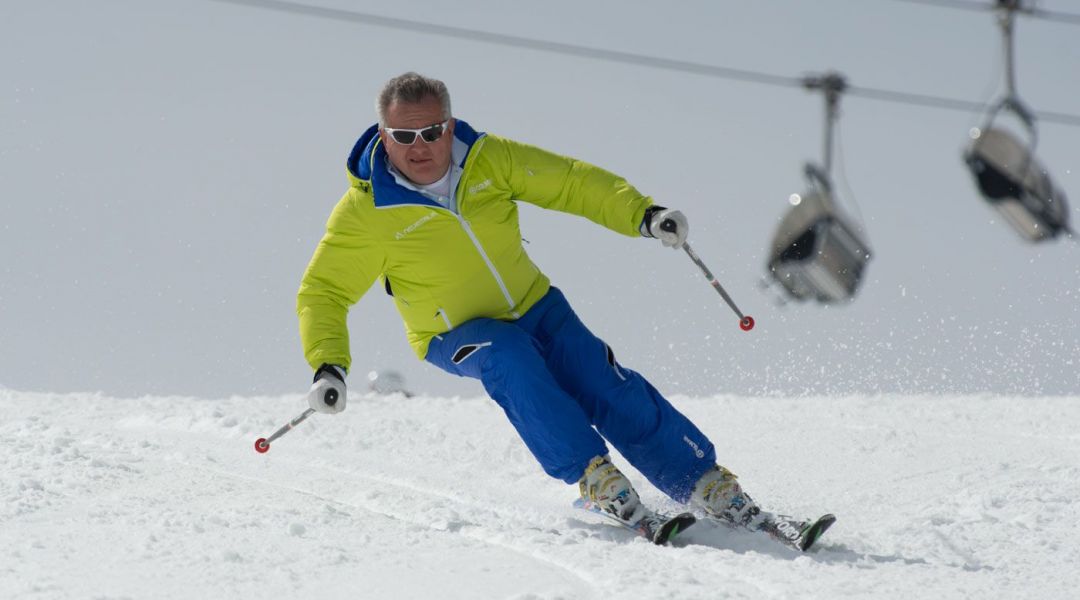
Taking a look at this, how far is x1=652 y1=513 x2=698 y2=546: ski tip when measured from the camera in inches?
182

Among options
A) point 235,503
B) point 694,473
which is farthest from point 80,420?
point 694,473

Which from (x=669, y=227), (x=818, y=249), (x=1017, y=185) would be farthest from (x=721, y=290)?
(x=1017, y=185)

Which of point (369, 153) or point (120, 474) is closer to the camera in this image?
point (369, 153)

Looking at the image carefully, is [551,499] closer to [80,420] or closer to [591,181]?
[591,181]

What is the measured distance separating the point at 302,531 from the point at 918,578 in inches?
84.5

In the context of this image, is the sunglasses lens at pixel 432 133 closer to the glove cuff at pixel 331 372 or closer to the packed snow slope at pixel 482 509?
the glove cuff at pixel 331 372

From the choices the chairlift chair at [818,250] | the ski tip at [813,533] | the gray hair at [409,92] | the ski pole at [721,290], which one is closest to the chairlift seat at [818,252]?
the chairlift chair at [818,250]

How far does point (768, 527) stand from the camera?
4828 mm

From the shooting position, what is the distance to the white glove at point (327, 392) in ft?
15.9

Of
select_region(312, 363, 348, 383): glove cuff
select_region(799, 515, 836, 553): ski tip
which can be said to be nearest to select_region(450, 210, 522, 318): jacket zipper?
select_region(312, 363, 348, 383): glove cuff

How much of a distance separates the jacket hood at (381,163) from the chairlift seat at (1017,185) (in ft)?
12.1

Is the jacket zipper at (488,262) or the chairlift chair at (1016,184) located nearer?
the jacket zipper at (488,262)

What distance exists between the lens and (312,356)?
16.5 ft

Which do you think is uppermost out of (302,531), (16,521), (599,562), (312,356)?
(312,356)
